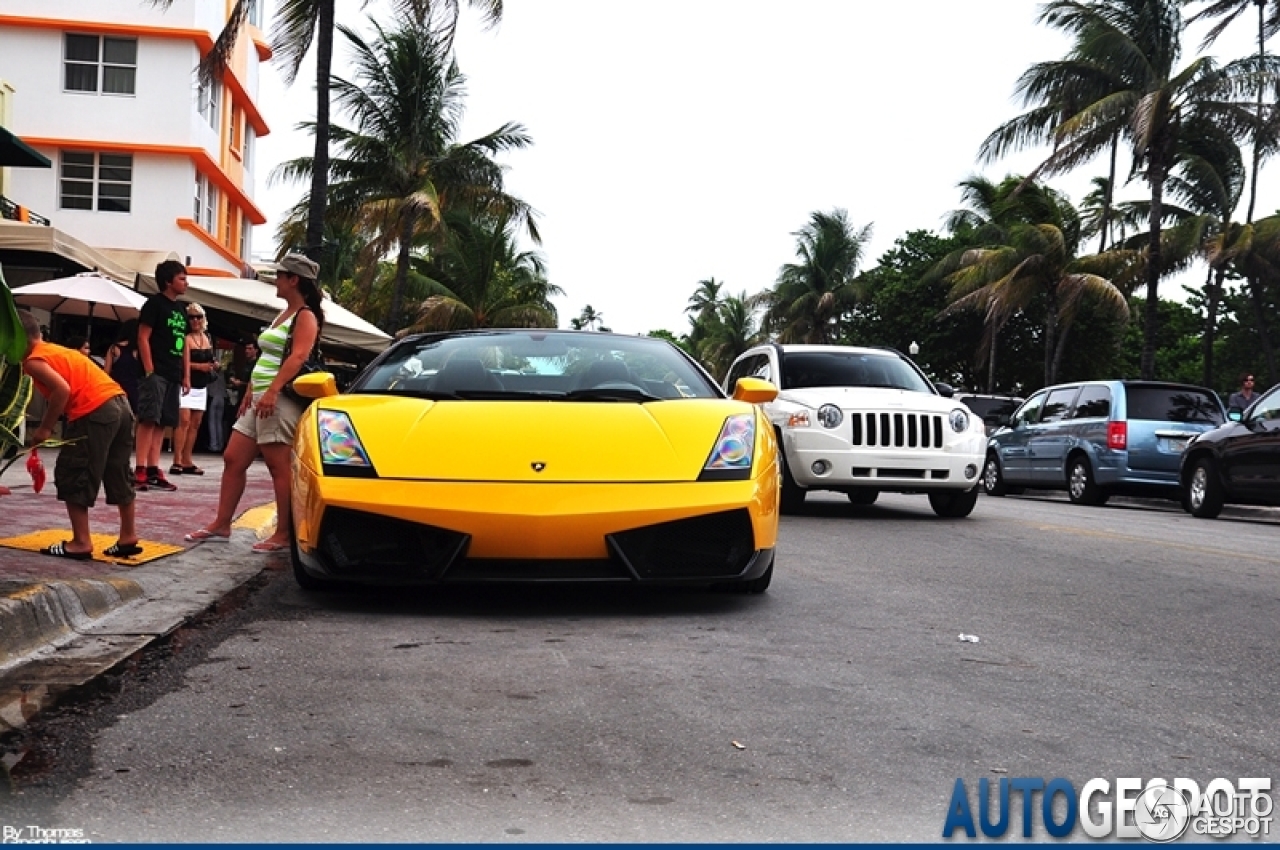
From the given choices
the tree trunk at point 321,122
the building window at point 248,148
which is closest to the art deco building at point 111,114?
the building window at point 248,148

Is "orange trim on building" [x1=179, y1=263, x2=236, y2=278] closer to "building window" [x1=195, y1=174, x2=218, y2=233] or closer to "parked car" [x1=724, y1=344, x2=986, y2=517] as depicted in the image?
"building window" [x1=195, y1=174, x2=218, y2=233]

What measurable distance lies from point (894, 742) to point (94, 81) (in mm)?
32945

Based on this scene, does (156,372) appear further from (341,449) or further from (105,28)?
(105,28)

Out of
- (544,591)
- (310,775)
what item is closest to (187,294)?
→ (544,591)

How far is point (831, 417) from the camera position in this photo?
1237cm

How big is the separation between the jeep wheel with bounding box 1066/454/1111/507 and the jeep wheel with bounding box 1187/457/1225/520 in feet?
6.48

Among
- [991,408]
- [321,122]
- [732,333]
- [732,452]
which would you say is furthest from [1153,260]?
[732,333]

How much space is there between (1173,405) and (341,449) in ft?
48.8

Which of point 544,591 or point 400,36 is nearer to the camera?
point 544,591

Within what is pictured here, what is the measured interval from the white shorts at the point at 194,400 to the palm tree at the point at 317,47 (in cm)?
708

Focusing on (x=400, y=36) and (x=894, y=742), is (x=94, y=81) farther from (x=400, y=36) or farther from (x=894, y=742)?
(x=894, y=742)

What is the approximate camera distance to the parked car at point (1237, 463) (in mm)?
15531

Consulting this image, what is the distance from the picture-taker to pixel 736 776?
3471 mm

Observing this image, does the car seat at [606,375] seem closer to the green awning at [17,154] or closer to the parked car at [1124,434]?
the green awning at [17,154]
